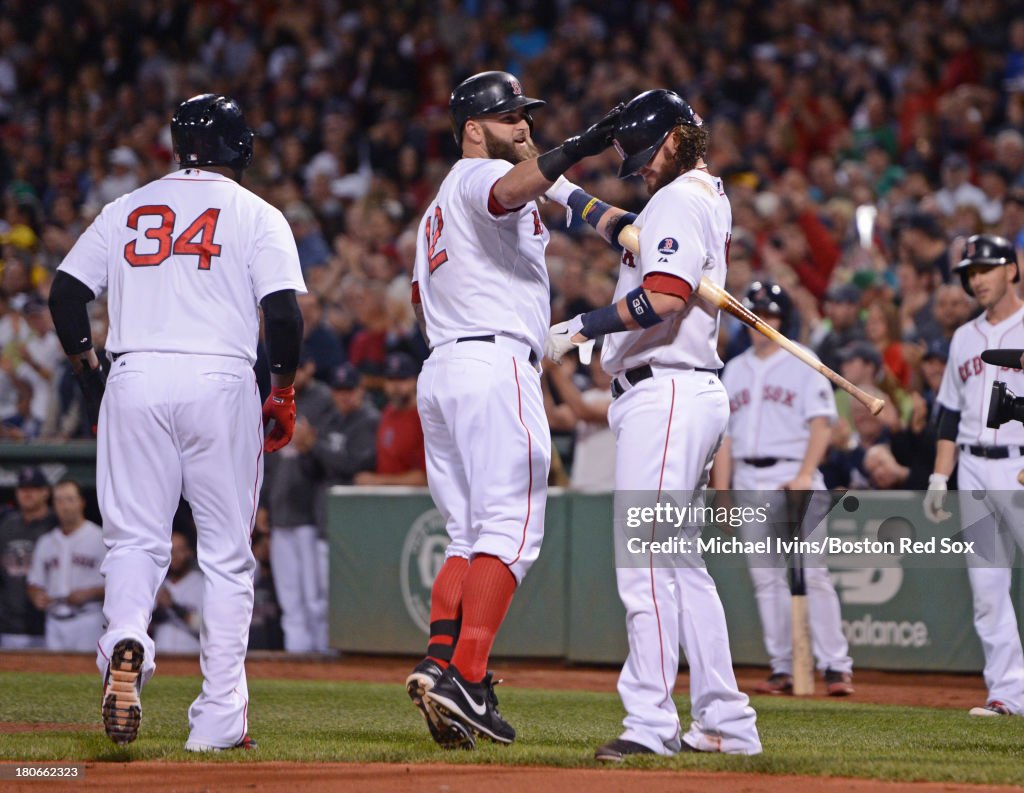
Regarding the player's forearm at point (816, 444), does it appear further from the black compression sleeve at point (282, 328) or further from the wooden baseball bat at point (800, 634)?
the black compression sleeve at point (282, 328)

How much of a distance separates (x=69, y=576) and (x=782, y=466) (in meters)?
5.59

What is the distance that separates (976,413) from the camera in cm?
752

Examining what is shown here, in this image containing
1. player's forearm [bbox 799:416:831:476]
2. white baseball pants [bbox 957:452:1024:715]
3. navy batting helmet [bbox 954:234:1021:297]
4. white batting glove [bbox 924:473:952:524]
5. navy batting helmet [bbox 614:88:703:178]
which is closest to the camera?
navy batting helmet [bbox 614:88:703:178]

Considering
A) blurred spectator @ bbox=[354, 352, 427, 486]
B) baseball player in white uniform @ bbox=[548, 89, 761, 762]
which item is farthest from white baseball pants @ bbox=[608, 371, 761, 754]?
blurred spectator @ bbox=[354, 352, 427, 486]

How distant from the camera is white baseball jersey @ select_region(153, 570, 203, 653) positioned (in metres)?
11.1

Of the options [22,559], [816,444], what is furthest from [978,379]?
[22,559]

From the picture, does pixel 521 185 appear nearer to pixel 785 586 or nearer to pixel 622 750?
pixel 622 750

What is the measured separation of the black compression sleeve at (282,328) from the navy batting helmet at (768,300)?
163 inches

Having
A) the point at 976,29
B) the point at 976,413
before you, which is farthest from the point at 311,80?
the point at 976,413

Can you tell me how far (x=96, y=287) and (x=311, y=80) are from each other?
13.6 m

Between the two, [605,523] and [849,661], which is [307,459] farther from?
[849,661]

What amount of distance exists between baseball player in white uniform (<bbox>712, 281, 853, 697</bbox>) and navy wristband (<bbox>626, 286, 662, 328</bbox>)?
410 centimetres

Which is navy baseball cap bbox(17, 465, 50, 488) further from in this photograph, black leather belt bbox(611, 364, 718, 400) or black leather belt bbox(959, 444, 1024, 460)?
black leather belt bbox(611, 364, 718, 400)

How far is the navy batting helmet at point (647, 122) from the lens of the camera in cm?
511
